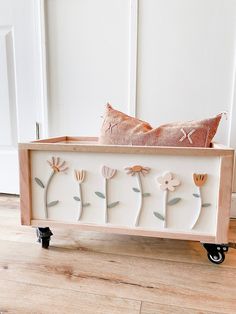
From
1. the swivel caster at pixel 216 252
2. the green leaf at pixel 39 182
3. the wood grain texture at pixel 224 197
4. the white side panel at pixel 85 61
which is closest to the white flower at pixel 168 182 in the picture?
the wood grain texture at pixel 224 197

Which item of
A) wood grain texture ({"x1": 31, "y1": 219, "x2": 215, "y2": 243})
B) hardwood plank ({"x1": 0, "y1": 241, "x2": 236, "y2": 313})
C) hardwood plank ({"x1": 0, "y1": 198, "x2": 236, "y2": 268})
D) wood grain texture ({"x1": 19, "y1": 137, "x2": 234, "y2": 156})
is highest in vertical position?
wood grain texture ({"x1": 19, "y1": 137, "x2": 234, "y2": 156})

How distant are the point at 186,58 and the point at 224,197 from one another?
0.66m

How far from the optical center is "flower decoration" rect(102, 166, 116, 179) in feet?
2.49

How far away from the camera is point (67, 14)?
1.16m

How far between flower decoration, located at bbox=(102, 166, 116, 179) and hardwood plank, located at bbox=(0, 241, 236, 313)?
268mm

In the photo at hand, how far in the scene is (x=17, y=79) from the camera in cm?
128

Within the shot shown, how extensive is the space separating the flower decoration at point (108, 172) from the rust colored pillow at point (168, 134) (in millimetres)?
101

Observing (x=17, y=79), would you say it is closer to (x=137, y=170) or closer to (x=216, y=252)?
(x=137, y=170)

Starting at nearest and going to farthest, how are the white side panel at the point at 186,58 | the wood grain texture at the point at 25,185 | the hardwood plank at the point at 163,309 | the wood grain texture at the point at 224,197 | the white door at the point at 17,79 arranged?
1. the hardwood plank at the point at 163,309
2. the wood grain texture at the point at 224,197
3. the wood grain texture at the point at 25,185
4. the white side panel at the point at 186,58
5. the white door at the point at 17,79

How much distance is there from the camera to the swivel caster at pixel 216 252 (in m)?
0.76

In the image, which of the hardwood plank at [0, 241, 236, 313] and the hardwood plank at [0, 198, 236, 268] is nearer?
the hardwood plank at [0, 241, 236, 313]

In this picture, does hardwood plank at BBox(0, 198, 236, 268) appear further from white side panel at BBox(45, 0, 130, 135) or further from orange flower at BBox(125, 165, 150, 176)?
white side panel at BBox(45, 0, 130, 135)

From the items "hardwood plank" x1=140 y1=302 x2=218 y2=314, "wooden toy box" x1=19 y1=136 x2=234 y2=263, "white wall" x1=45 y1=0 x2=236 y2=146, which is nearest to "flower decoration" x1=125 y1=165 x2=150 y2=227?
"wooden toy box" x1=19 y1=136 x2=234 y2=263

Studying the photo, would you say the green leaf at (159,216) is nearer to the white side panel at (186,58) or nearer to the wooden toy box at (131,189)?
the wooden toy box at (131,189)
